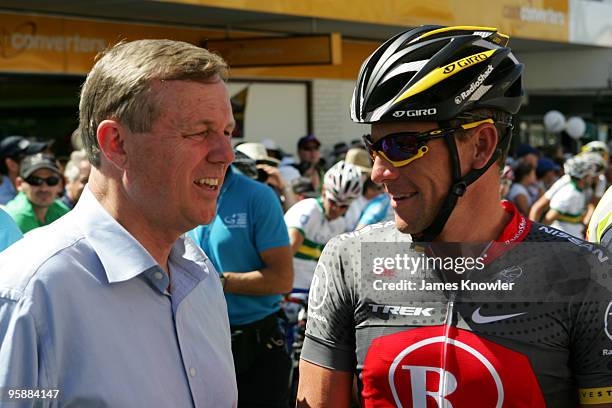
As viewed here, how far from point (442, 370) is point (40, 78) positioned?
11.7 m

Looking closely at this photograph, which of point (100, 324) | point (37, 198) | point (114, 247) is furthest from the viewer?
point (37, 198)

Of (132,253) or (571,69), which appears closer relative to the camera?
(132,253)

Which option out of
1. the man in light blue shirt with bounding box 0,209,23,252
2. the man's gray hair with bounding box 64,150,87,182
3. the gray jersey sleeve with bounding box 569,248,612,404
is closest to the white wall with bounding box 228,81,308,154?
the man's gray hair with bounding box 64,150,87,182

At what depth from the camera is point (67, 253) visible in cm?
203

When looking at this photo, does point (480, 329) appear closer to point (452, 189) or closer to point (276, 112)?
point (452, 189)

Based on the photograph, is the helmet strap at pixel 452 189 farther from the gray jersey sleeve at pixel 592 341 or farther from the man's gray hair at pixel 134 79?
the man's gray hair at pixel 134 79

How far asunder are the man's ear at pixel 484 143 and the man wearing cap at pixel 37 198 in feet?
15.7

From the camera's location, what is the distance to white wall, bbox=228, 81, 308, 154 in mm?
16422

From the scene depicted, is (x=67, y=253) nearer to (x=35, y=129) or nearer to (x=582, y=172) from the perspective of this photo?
(x=582, y=172)

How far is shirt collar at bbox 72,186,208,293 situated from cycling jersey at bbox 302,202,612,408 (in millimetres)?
476

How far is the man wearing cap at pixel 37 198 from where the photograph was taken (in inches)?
268

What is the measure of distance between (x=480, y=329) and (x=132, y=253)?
32.2 inches

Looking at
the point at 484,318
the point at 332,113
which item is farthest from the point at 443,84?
the point at 332,113

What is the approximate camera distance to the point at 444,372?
2.26 m
